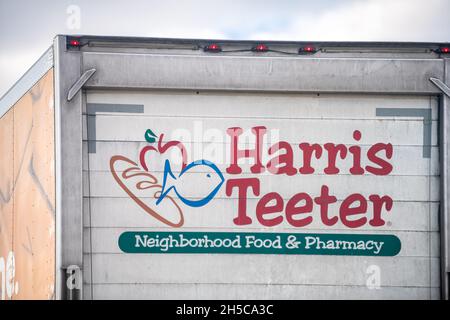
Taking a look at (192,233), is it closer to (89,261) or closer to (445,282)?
(89,261)

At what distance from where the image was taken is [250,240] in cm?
517

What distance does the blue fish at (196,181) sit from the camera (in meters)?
5.16

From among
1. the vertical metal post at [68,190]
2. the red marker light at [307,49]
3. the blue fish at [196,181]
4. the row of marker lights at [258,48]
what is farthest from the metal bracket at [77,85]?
the red marker light at [307,49]

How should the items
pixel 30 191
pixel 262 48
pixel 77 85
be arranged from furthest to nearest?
pixel 30 191, pixel 262 48, pixel 77 85

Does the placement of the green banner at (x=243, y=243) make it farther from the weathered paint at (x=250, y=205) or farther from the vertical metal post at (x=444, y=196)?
the vertical metal post at (x=444, y=196)

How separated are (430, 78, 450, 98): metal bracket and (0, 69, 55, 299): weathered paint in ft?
8.44

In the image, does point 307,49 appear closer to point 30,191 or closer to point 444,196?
point 444,196

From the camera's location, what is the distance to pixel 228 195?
5168mm

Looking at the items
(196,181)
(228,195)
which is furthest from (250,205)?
(196,181)

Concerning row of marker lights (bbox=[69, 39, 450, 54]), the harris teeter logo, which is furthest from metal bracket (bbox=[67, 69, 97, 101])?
the harris teeter logo

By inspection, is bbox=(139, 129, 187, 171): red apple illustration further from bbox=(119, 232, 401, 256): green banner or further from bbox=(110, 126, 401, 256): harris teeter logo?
bbox=(119, 232, 401, 256): green banner

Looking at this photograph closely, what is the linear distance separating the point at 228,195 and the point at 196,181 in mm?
232

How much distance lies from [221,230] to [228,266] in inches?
9.6
